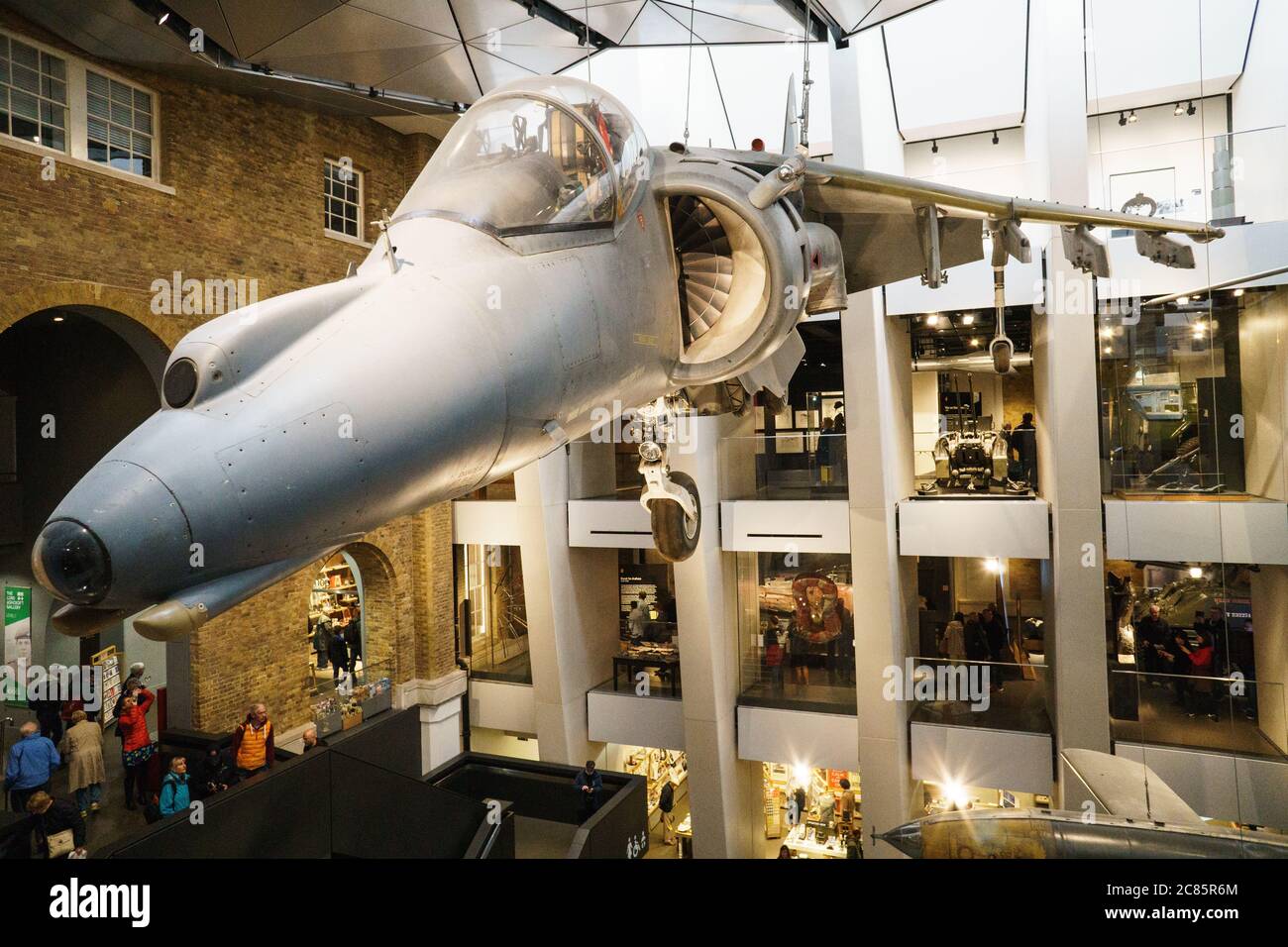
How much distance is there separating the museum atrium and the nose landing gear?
5 centimetres

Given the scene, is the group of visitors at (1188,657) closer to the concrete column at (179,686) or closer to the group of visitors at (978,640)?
the group of visitors at (978,640)

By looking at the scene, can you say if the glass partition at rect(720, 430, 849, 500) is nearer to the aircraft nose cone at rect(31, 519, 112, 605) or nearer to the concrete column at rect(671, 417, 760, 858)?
the concrete column at rect(671, 417, 760, 858)

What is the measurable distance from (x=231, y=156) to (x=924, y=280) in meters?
9.99

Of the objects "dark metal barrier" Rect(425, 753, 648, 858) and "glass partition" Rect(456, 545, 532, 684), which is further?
"glass partition" Rect(456, 545, 532, 684)

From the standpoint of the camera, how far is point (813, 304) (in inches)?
208

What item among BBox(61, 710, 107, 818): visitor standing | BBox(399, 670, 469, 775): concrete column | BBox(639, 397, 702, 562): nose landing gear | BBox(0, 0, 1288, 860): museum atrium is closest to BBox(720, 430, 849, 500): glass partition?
BBox(0, 0, 1288, 860): museum atrium

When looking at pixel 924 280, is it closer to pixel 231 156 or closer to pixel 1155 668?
pixel 1155 668

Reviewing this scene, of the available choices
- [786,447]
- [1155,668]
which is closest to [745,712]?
[786,447]

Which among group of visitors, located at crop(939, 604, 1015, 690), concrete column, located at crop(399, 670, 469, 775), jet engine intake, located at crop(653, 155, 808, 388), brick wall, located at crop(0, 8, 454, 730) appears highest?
brick wall, located at crop(0, 8, 454, 730)

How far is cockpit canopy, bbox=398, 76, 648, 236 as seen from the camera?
3.15 meters

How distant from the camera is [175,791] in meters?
7.79

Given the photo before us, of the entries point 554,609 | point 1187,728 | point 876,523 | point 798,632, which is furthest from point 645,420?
point 554,609

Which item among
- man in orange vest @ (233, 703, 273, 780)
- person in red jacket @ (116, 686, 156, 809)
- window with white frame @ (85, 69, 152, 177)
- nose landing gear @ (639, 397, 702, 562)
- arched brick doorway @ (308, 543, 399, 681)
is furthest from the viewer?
arched brick doorway @ (308, 543, 399, 681)
